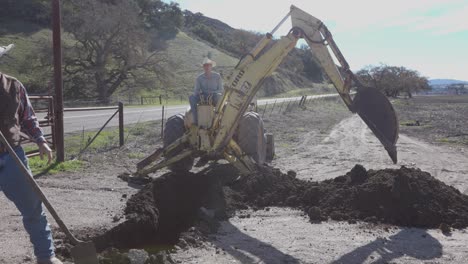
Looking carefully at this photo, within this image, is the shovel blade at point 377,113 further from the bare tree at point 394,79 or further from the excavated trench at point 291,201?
the bare tree at point 394,79

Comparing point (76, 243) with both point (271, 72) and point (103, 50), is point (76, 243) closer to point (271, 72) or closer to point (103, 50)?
point (271, 72)

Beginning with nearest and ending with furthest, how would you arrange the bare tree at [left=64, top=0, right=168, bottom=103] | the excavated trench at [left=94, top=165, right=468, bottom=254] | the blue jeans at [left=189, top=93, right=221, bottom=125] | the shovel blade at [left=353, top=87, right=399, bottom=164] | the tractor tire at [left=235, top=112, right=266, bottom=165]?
1. the excavated trench at [left=94, top=165, right=468, bottom=254]
2. the shovel blade at [left=353, top=87, right=399, bottom=164]
3. the blue jeans at [left=189, top=93, right=221, bottom=125]
4. the tractor tire at [left=235, top=112, right=266, bottom=165]
5. the bare tree at [left=64, top=0, right=168, bottom=103]

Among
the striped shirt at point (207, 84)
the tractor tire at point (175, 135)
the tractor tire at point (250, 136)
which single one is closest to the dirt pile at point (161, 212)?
the tractor tire at point (175, 135)

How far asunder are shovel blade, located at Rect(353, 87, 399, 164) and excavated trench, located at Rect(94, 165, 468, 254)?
2.18 ft

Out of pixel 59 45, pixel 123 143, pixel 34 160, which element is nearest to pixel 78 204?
pixel 34 160

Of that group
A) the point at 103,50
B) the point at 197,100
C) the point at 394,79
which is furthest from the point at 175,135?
the point at 394,79

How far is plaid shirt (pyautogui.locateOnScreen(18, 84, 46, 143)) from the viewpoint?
462 centimetres

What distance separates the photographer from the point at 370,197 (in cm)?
729

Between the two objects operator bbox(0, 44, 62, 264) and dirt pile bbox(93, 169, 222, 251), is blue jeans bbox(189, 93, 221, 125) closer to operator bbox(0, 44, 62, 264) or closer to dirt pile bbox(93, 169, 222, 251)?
dirt pile bbox(93, 169, 222, 251)

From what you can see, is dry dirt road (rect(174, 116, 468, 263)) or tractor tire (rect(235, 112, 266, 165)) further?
tractor tire (rect(235, 112, 266, 165))

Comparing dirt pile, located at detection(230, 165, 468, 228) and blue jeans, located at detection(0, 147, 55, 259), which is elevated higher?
blue jeans, located at detection(0, 147, 55, 259)

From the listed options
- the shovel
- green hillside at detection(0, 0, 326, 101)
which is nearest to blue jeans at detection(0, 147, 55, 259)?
the shovel

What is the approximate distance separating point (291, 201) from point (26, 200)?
14.6 feet

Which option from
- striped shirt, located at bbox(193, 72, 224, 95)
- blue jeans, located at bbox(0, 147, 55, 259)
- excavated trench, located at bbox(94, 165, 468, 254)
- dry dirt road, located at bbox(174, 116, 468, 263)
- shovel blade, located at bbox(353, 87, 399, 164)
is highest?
striped shirt, located at bbox(193, 72, 224, 95)
